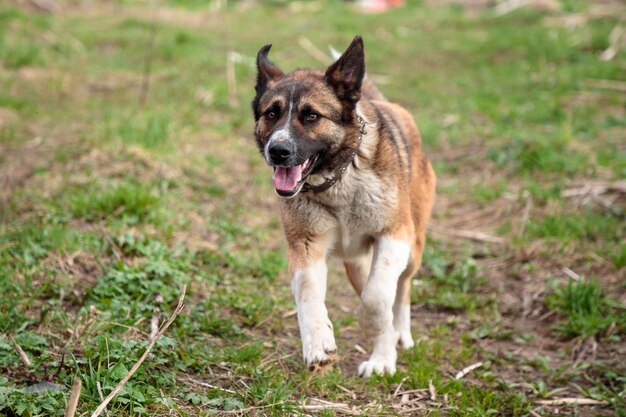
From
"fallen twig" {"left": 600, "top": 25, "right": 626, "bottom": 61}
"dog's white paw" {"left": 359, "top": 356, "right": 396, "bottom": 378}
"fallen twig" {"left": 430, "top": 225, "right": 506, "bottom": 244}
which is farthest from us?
"fallen twig" {"left": 600, "top": 25, "right": 626, "bottom": 61}

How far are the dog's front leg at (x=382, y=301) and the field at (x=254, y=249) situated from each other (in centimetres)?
15

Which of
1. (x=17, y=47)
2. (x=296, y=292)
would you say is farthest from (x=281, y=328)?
(x=17, y=47)

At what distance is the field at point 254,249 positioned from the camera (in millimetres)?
4191

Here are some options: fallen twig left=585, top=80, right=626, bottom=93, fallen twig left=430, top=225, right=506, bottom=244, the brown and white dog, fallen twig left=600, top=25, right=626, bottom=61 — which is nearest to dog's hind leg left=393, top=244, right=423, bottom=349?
the brown and white dog

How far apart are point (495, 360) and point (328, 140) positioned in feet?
6.39

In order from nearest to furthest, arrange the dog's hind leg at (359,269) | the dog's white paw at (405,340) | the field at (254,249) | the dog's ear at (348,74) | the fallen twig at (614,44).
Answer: the field at (254,249) < the dog's ear at (348,74) < the dog's hind leg at (359,269) < the dog's white paw at (405,340) < the fallen twig at (614,44)

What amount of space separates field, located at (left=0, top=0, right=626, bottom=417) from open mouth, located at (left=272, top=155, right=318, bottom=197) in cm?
107

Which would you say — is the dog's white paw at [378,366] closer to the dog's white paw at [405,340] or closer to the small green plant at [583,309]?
the dog's white paw at [405,340]

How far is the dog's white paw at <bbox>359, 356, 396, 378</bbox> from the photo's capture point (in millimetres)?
4584

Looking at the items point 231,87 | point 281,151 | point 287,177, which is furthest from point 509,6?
point 281,151

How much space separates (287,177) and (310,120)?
0.38 metres

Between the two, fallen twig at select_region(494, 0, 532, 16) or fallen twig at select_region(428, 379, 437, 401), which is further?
fallen twig at select_region(494, 0, 532, 16)

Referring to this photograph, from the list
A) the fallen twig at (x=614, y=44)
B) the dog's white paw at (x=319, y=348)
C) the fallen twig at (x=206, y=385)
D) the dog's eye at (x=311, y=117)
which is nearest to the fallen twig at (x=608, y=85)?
the fallen twig at (x=614, y=44)

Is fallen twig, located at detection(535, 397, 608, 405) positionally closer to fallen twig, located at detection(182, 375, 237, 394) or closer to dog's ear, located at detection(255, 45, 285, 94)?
fallen twig, located at detection(182, 375, 237, 394)
